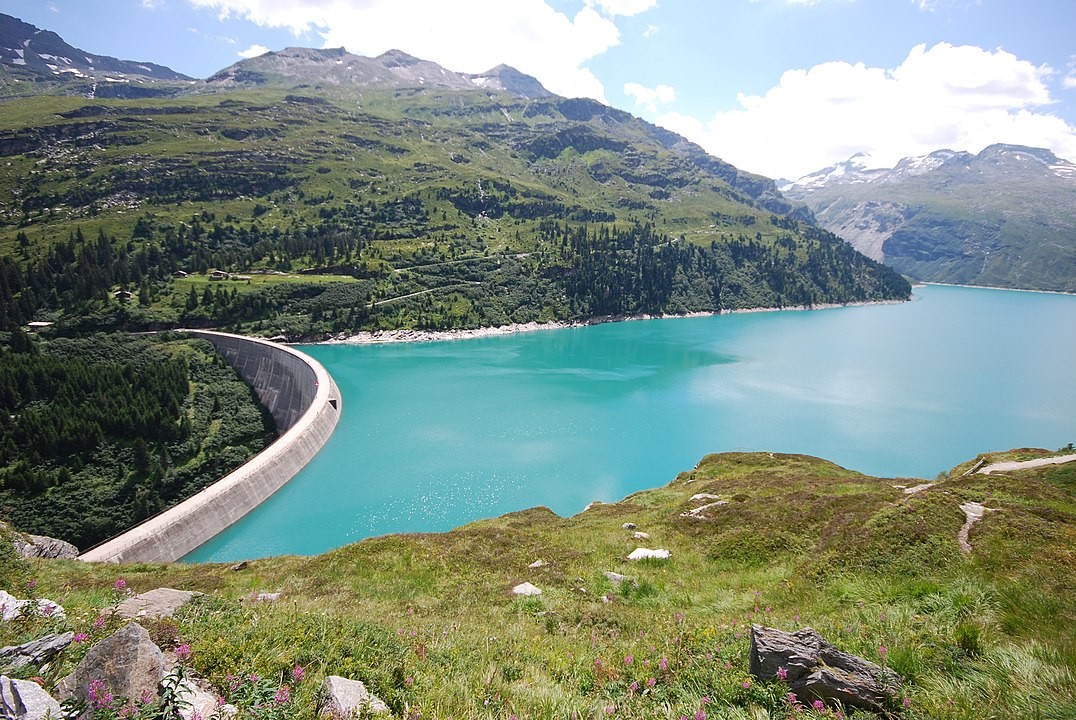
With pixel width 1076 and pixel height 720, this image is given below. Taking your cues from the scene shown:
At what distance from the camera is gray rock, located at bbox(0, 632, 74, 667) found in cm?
568

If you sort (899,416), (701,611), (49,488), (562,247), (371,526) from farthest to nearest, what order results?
(562,247)
(899,416)
(49,488)
(371,526)
(701,611)

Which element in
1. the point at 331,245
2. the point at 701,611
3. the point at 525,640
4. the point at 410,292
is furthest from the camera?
the point at 331,245

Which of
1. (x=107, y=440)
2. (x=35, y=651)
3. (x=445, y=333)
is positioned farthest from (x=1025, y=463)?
(x=445, y=333)

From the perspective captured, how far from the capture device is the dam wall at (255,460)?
34.9 meters

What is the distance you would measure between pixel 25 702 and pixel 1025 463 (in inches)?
1497

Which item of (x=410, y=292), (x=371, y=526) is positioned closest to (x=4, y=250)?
(x=410, y=292)

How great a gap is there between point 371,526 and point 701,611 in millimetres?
36891

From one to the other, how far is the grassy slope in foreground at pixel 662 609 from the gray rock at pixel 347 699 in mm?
203

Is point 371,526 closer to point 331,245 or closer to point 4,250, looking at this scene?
point 331,245

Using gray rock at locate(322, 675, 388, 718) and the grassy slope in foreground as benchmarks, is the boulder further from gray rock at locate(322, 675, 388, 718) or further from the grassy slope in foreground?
gray rock at locate(322, 675, 388, 718)

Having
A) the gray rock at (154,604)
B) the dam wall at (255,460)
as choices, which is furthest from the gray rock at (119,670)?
the dam wall at (255,460)

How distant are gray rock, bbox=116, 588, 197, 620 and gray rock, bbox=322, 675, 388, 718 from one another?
4.68 metres

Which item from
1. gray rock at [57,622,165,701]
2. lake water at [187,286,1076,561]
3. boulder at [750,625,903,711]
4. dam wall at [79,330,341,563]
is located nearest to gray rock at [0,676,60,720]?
gray rock at [57,622,165,701]

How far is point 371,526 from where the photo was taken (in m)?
42.2
